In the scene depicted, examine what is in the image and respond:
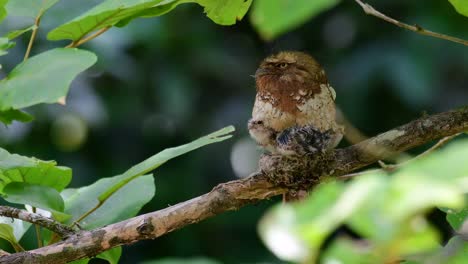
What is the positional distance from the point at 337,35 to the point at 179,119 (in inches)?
31.8

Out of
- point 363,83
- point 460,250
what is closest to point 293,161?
Answer: point 460,250

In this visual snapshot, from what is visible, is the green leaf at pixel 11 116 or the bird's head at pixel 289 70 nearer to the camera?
the green leaf at pixel 11 116

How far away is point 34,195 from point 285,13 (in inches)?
23.3

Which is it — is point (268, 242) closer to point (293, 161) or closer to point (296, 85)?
point (293, 161)

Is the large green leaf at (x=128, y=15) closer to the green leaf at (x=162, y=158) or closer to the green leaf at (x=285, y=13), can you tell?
the green leaf at (x=162, y=158)

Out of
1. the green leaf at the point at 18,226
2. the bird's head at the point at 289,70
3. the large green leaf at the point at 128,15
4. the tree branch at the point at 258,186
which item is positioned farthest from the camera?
the bird's head at the point at 289,70

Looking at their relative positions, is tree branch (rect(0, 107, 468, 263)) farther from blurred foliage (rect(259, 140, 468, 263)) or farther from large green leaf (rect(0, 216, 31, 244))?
blurred foliage (rect(259, 140, 468, 263))

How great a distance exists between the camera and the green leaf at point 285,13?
Result: 282mm

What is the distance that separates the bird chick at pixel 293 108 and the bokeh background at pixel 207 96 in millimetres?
1904

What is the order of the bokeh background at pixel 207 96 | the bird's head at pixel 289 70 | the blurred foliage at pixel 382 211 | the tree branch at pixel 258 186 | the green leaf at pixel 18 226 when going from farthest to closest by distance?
the bokeh background at pixel 207 96 < the bird's head at pixel 289 70 < the green leaf at pixel 18 226 < the tree branch at pixel 258 186 < the blurred foliage at pixel 382 211

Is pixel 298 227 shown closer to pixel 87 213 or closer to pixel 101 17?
pixel 101 17

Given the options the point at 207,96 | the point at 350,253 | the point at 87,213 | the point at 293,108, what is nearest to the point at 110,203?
the point at 87,213

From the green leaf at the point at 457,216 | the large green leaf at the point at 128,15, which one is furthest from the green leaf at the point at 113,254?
the green leaf at the point at 457,216

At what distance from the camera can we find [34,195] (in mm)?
827
